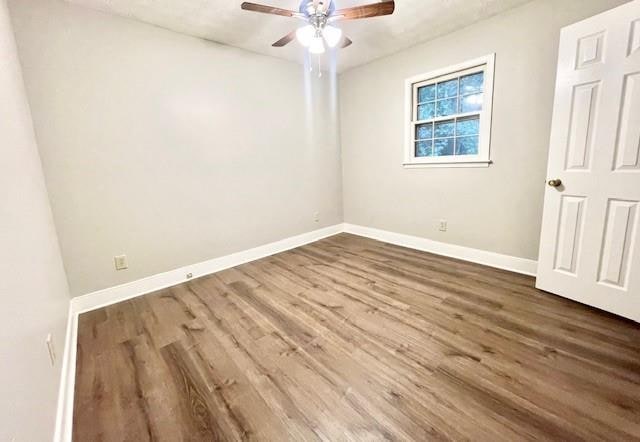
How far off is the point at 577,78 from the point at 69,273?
4348mm

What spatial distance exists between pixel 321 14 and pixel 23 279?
2397 mm

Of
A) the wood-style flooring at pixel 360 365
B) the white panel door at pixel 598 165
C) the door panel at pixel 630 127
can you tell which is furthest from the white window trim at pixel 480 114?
the wood-style flooring at pixel 360 365

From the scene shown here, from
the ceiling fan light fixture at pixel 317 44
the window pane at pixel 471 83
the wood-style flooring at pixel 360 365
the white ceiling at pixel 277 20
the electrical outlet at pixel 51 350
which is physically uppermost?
the white ceiling at pixel 277 20

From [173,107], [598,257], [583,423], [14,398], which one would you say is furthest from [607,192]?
[173,107]

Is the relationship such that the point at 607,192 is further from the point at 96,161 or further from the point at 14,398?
the point at 96,161

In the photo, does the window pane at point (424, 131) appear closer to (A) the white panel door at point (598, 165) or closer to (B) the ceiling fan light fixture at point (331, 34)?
(A) the white panel door at point (598, 165)

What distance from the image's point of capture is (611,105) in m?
1.87

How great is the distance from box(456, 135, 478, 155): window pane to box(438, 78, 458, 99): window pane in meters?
0.53

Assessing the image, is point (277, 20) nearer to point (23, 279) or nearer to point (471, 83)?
point (471, 83)

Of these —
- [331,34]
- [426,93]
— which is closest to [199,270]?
[331,34]

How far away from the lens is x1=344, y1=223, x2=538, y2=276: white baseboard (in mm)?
2750

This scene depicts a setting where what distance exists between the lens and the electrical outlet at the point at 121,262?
2529 mm

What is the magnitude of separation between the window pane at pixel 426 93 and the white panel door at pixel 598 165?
4.35 ft

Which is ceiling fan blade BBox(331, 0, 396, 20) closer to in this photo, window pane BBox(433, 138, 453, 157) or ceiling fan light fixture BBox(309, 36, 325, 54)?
ceiling fan light fixture BBox(309, 36, 325, 54)
